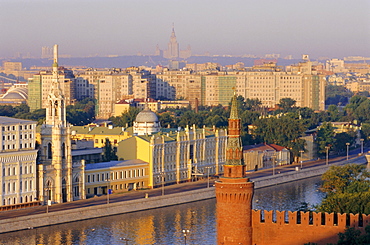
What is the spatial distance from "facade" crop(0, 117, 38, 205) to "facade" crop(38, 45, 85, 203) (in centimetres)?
111

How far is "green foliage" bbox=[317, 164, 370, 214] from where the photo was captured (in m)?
65.3

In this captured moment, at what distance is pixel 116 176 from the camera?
92062 millimetres

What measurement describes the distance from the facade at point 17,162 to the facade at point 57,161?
1.11 m

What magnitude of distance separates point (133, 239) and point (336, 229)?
1996 centimetres

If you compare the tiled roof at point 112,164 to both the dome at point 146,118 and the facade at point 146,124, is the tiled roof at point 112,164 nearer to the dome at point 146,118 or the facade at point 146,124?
the facade at point 146,124

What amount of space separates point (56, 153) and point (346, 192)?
75.8ft

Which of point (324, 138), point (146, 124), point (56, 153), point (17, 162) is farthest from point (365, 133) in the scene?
point (17, 162)

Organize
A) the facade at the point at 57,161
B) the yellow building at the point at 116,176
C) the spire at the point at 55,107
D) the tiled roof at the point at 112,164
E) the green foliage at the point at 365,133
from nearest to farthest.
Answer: the facade at the point at 57,161 → the spire at the point at 55,107 → the yellow building at the point at 116,176 → the tiled roof at the point at 112,164 → the green foliage at the point at 365,133

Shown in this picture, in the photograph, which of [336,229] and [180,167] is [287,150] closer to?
[180,167]

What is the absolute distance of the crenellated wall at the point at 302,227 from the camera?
57.1m

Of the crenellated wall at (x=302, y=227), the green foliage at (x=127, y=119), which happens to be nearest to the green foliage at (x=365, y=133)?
the green foliage at (x=127, y=119)

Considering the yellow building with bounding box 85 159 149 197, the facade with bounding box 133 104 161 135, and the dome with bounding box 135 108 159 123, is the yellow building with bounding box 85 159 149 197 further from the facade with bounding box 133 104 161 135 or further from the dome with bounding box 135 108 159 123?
the dome with bounding box 135 108 159 123

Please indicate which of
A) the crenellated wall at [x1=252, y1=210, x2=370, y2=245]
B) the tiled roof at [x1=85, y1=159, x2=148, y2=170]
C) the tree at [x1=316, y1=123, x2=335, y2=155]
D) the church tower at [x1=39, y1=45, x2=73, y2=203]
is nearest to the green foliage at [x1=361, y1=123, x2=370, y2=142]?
the tree at [x1=316, y1=123, x2=335, y2=155]

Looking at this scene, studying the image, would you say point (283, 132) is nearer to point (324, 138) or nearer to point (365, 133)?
point (324, 138)
